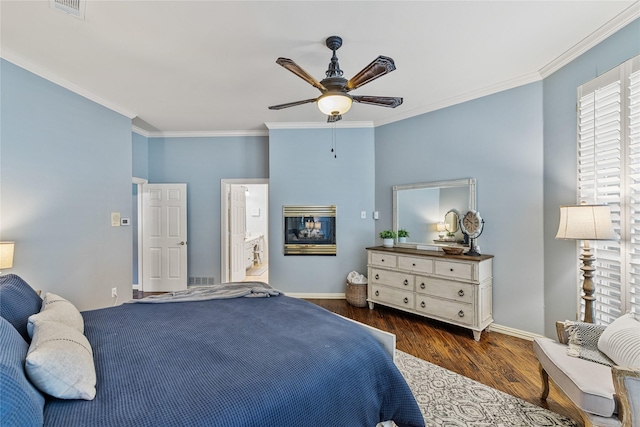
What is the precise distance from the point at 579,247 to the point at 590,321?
67 centimetres

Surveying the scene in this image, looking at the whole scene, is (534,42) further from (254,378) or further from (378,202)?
(254,378)

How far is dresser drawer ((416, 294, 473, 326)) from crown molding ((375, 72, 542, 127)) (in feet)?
7.96

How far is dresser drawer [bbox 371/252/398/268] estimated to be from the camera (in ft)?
12.0

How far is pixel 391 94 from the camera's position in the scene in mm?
3379

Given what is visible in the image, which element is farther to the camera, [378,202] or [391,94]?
[378,202]

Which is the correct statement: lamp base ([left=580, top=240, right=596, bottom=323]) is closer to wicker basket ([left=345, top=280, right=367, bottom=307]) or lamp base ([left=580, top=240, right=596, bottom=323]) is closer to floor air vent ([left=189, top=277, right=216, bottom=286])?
wicker basket ([left=345, top=280, right=367, bottom=307])

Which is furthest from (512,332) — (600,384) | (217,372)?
(217,372)

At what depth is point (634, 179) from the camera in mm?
1944

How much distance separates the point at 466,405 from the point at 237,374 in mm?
1697

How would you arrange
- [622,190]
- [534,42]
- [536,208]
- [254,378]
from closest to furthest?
[254,378] → [622,190] → [534,42] → [536,208]

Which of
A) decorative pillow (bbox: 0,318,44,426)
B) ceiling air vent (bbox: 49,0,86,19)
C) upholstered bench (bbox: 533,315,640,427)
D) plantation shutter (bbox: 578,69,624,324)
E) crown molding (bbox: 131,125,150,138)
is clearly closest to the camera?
decorative pillow (bbox: 0,318,44,426)

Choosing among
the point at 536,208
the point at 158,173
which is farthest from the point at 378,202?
the point at 158,173

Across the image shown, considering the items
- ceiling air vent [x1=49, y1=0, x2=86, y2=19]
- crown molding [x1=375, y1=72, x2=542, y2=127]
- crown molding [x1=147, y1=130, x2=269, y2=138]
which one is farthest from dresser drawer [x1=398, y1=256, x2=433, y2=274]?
ceiling air vent [x1=49, y1=0, x2=86, y2=19]

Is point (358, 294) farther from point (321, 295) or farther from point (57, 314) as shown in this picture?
point (57, 314)
